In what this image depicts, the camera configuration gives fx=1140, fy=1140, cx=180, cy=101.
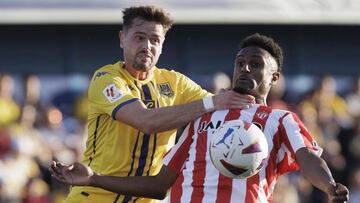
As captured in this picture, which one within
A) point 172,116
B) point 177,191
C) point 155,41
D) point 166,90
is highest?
point 155,41

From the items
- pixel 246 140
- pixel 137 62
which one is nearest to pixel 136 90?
pixel 137 62

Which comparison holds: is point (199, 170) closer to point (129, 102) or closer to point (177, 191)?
point (177, 191)

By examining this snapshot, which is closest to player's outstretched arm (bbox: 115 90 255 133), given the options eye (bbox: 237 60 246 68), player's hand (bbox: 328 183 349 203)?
eye (bbox: 237 60 246 68)

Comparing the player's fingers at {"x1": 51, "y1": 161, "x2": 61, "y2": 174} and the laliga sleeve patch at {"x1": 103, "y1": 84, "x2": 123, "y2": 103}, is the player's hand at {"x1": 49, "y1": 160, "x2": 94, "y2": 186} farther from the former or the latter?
the laliga sleeve patch at {"x1": 103, "y1": 84, "x2": 123, "y2": 103}

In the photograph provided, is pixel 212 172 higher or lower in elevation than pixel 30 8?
lower

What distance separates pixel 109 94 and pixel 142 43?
0.50m

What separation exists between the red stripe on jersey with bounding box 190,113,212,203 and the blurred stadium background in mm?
6056

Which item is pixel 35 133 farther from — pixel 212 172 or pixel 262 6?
pixel 212 172

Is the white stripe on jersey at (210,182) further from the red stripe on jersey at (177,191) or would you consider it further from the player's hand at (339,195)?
the player's hand at (339,195)

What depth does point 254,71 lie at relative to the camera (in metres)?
8.05

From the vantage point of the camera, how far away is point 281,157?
7883 mm

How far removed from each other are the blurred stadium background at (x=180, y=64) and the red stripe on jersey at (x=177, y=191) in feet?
19.3

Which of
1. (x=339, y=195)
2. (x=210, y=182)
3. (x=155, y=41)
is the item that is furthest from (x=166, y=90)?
(x=339, y=195)

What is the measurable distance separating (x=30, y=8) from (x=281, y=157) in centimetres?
1065
